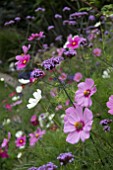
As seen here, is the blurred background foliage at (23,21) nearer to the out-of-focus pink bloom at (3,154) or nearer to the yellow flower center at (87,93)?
the out-of-focus pink bloom at (3,154)

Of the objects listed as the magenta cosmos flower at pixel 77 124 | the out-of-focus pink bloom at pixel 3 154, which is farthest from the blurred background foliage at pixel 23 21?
the magenta cosmos flower at pixel 77 124

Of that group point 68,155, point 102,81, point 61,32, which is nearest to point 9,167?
point 102,81

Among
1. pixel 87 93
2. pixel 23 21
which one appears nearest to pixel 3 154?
pixel 87 93

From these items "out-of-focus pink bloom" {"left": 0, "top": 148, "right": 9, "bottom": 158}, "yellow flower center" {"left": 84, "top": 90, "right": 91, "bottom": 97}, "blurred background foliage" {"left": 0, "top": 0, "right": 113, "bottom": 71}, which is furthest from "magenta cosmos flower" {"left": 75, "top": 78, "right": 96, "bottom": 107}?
"blurred background foliage" {"left": 0, "top": 0, "right": 113, "bottom": 71}

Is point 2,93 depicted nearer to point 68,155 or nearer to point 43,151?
point 43,151

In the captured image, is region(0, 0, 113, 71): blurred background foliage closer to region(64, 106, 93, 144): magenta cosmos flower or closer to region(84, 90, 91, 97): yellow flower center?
region(84, 90, 91, 97): yellow flower center
